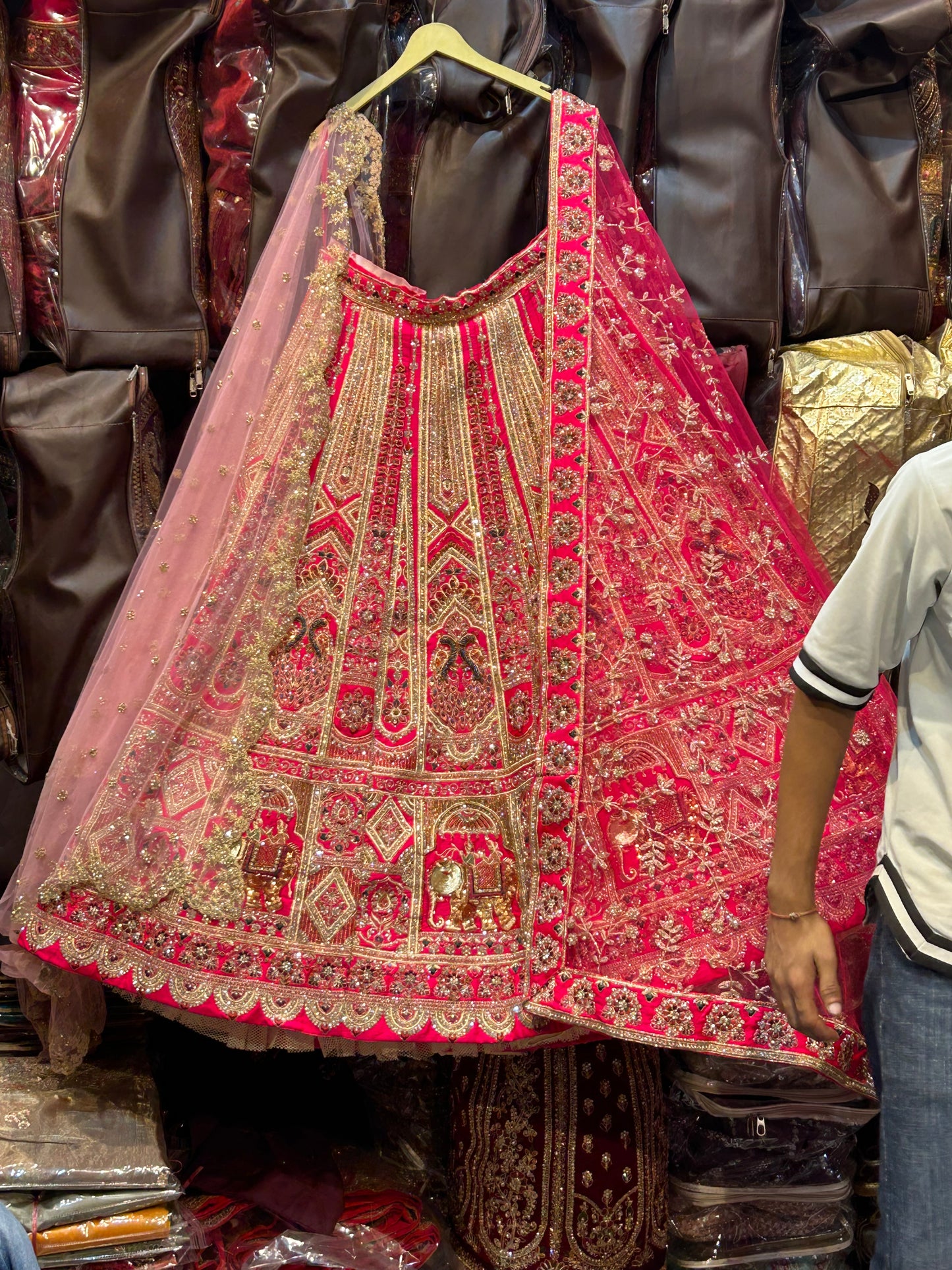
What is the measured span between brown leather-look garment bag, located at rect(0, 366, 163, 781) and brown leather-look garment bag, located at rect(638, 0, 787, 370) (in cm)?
87

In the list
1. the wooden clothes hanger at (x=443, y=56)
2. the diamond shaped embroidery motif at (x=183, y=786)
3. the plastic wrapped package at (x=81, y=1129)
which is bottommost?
the plastic wrapped package at (x=81, y=1129)

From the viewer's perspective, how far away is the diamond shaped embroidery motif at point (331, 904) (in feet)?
4.96

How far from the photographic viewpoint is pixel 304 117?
70.9 inches

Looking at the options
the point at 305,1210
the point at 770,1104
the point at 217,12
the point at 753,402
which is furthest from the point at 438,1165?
the point at 217,12

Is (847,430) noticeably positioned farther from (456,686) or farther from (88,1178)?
(88,1178)

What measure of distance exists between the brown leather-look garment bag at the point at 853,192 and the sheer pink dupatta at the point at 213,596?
2.27 ft

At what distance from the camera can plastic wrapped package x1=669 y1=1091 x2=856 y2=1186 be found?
1.77 m

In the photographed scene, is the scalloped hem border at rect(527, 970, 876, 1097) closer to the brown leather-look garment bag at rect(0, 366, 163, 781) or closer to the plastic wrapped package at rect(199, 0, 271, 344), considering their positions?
the brown leather-look garment bag at rect(0, 366, 163, 781)

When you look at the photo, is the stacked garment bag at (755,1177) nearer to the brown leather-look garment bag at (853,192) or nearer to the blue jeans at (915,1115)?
the blue jeans at (915,1115)

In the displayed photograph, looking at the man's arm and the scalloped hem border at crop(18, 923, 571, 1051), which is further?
the scalloped hem border at crop(18, 923, 571, 1051)

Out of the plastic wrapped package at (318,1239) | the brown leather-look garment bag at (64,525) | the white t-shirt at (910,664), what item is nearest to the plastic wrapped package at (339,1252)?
the plastic wrapped package at (318,1239)

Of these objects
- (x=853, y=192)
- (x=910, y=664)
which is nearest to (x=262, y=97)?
(x=853, y=192)

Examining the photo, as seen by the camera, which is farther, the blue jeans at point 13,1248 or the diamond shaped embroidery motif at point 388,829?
the diamond shaped embroidery motif at point 388,829

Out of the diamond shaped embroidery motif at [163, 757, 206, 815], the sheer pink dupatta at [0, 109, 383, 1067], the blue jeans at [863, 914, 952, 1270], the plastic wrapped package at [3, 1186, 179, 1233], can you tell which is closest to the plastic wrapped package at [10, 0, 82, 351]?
the sheer pink dupatta at [0, 109, 383, 1067]
